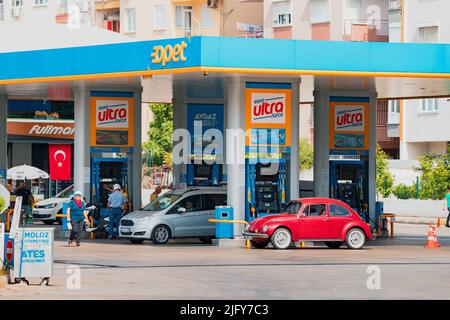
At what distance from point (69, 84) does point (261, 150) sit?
6595 millimetres

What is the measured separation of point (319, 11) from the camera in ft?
224

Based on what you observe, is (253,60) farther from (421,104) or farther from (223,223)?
(421,104)

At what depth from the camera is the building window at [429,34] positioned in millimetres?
63250

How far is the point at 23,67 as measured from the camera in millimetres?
36938

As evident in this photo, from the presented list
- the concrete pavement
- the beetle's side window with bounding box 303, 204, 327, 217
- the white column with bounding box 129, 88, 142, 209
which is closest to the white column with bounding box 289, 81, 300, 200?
the concrete pavement

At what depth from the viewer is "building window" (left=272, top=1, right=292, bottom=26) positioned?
230 ft

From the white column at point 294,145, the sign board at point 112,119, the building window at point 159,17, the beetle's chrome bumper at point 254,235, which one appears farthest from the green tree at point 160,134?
the beetle's chrome bumper at point 254,235

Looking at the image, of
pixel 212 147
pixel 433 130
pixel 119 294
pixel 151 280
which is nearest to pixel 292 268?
pixel 151 280

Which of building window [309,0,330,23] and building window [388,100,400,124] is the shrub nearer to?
building window [388,100,400,124]

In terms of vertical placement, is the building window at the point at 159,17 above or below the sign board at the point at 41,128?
above

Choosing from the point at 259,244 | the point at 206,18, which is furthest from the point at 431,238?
the point at 206,18

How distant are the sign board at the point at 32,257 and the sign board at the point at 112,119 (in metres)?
17.0

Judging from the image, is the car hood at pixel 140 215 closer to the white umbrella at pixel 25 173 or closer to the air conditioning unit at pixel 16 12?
the white umbrella at pixel 25 173

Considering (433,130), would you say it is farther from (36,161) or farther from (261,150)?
(261,150)
